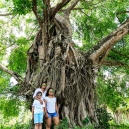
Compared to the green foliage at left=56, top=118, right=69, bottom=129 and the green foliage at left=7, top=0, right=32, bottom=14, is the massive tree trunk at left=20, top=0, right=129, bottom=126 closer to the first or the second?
the green foliage at left=56, top=118, right=69, bottom=129

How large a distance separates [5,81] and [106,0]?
3.75m

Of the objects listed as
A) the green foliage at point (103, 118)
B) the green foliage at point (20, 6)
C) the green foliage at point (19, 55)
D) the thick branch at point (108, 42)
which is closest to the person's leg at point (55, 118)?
the green foliage at point (103, 118)

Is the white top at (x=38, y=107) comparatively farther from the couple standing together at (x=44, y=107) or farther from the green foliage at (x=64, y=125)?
the green foliage at (x=64, y=125)

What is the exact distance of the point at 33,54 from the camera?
642cm

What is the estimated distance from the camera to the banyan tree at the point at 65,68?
5.35 meters

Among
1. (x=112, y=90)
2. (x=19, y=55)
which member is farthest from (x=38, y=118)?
(x=19, y=55)

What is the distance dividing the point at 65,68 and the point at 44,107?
113 cm

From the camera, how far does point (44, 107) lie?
4.86m

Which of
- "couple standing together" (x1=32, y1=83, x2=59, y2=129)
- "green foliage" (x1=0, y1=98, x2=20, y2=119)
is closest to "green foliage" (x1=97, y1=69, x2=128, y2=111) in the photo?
"couple standing together" (x1=32, y1=83, x2=59, y2=129)

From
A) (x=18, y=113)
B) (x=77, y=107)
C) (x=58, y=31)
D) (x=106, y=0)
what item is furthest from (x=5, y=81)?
(x=106, y=0)

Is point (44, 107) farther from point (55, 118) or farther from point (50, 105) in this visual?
point (55, 118)

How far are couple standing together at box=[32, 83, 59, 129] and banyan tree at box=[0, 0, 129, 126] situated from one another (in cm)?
27

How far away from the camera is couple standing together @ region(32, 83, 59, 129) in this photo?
4.73 meters

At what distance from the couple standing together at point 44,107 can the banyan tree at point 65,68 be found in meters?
0.27
